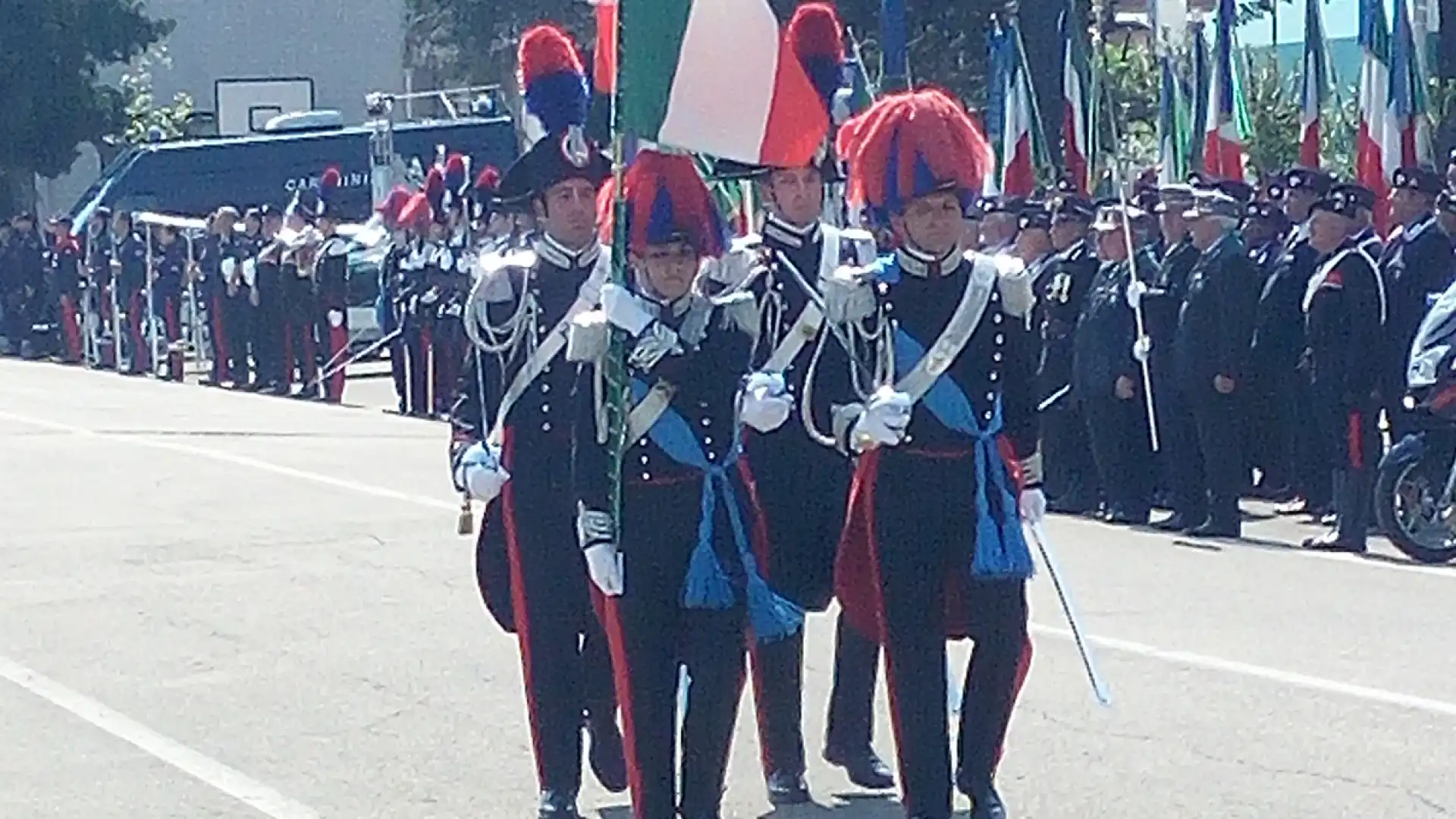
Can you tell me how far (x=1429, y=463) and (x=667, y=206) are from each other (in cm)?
734

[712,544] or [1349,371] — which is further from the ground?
[712,544]

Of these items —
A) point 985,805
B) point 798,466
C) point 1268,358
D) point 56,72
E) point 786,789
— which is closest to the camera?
point 985,805

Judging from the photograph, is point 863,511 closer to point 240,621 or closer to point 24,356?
point 240,621

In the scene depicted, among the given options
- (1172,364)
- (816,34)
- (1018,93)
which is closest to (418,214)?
(1018,93)

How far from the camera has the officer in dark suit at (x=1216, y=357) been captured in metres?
14.1

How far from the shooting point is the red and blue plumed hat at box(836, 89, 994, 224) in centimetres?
679

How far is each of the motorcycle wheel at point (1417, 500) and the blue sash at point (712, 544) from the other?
677cm

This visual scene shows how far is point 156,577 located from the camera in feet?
42.3

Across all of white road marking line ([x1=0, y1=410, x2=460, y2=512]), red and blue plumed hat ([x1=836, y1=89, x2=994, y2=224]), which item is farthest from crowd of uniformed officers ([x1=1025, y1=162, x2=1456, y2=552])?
red and blue plumed hat ([x1=836, y1=89, x2=994, y2=224])

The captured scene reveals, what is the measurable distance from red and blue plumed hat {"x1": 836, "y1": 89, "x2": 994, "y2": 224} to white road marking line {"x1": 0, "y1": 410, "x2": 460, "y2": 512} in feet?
28.2

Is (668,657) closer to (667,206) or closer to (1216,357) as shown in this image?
(667,206)

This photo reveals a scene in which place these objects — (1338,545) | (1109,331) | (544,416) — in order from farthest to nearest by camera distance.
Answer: (1109,331), (1338,545), (544,416)

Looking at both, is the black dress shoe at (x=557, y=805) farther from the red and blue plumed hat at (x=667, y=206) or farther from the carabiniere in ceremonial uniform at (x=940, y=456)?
the red and blue plumed hat at (x=667, y=206)

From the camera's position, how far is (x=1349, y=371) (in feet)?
44.4
